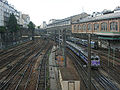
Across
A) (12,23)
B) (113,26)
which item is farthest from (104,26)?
(12,23)

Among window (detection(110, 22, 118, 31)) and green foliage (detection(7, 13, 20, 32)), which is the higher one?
green foliage (detection(7, 13, 20, 32))

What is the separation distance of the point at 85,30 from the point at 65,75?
3736cm

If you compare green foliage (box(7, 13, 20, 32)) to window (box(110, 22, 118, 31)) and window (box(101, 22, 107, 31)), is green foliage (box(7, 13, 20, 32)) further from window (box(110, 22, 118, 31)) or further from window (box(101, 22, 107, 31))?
window (box(110, 22, 118, 31))

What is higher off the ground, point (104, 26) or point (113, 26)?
point (104, 26)

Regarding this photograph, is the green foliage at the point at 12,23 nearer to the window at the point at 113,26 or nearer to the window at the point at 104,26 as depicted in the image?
the window at the point at 104,26

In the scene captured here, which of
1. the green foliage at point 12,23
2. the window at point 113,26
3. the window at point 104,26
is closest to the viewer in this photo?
the window at point 113,26

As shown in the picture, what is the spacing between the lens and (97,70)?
19.4 meters

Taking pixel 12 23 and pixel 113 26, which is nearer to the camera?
pixel 113 26

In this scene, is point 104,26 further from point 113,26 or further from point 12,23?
point 12,23

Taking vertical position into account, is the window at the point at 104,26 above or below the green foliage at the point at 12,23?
below

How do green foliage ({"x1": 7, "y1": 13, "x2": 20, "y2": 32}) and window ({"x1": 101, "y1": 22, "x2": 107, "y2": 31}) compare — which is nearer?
window ({"x1": 101, "y1": 22, "x2": 107, "y2": 31})

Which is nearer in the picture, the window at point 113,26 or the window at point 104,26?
the window at point 113,26

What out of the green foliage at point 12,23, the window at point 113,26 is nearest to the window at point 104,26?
the window at point 113,26

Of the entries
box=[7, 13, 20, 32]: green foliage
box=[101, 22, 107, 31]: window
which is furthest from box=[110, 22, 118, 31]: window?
box=[7, 13, 20, 32]: green foliage
